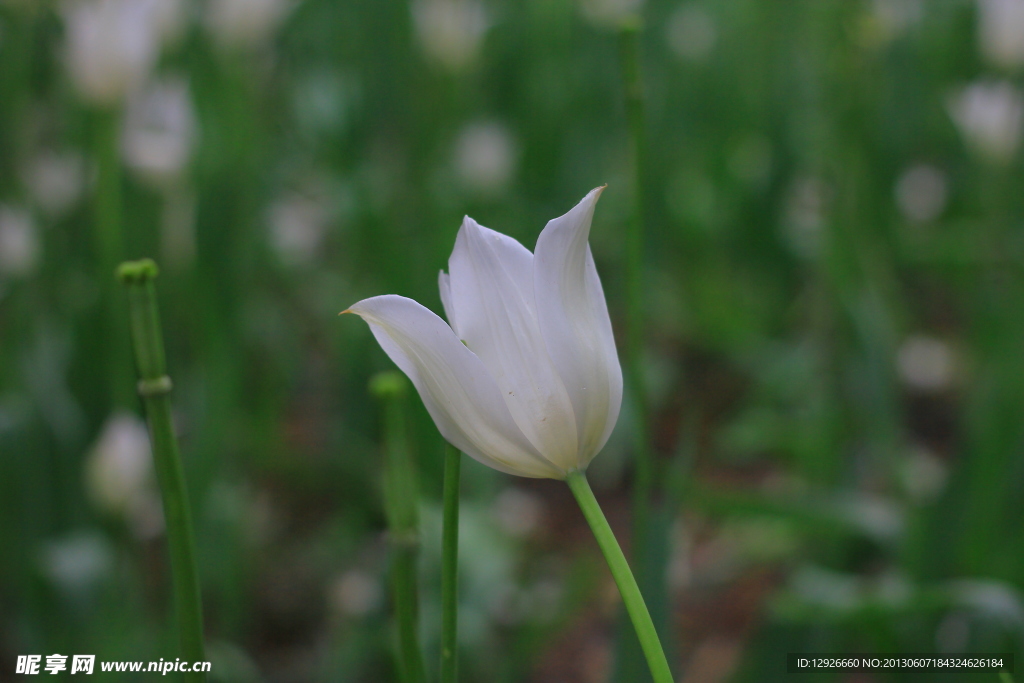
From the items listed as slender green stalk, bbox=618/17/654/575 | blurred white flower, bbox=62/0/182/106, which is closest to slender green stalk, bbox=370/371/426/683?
slender green stalk, bbox=618/17/654/575

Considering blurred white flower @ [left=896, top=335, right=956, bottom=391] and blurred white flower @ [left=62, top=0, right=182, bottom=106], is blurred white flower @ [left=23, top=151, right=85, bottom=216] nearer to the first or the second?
blurred white flower @ [left=62, top=0, right=182, bottom=106]

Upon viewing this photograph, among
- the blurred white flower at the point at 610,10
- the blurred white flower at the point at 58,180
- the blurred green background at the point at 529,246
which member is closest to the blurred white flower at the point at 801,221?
the blurred green background at the point at 529,246

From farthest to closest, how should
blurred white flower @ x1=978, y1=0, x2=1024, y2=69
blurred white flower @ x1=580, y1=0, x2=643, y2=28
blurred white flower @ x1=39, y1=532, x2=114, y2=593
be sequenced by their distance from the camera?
blurred white flower @ x1=580, y1=0, x2=643, y2=28, blurred white flower @ x1=978, y1=0, x2=1024, y2=69, blurred white flower @ x1=39, y1=532, x2=114, y2=593

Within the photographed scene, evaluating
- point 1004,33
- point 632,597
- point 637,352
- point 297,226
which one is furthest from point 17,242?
point 1004,33

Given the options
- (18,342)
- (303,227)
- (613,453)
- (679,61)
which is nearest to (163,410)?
(18,342)

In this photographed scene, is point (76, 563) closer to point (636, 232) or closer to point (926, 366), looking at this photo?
point (636, 232)

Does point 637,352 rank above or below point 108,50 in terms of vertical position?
below

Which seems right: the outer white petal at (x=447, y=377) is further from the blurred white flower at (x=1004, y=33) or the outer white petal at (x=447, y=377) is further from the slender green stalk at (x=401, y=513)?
the blurred white flower at (x=1004, y=33)

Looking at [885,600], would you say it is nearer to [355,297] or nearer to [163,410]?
[163,410]
